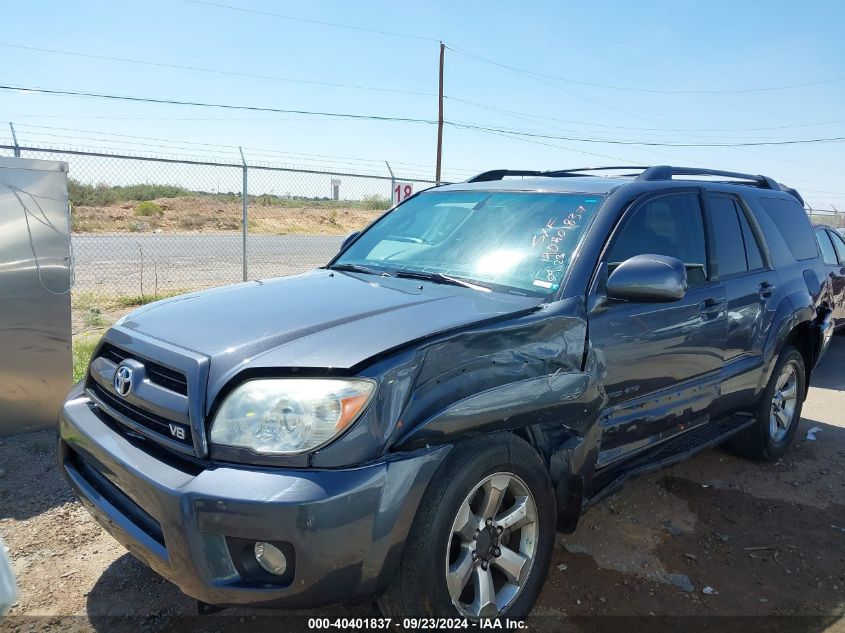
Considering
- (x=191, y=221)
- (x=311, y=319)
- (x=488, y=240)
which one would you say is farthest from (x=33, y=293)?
(x=191, y=221)

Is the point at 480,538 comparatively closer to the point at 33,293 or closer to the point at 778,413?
the point at 778,413

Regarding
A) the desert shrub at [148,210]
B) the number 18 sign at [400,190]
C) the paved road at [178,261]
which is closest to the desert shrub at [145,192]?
the desert shrub at [148,210]

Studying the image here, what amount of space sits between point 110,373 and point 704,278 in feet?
10.1

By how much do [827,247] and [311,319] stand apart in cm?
836

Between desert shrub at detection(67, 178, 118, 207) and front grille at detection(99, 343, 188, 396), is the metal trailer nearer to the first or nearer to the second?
front grille at detection(99, 343, 188, 396)

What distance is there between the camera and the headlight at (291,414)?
2.09 meters

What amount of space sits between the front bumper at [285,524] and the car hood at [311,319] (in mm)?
346

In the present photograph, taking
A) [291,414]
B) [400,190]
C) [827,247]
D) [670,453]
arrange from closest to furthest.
Result: [291,414], [670,453], [827,247], [400,190]

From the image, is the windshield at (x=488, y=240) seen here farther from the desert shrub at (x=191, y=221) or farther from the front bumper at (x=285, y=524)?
the desert shrub at (x=191, y=221)

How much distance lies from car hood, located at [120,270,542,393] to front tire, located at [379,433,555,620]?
485mm

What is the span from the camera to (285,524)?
1963 millimetres

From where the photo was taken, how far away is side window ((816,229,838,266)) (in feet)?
27.7

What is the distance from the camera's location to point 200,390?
2.20 metres

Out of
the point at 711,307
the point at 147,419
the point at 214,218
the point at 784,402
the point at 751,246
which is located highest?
the point at 751,246
